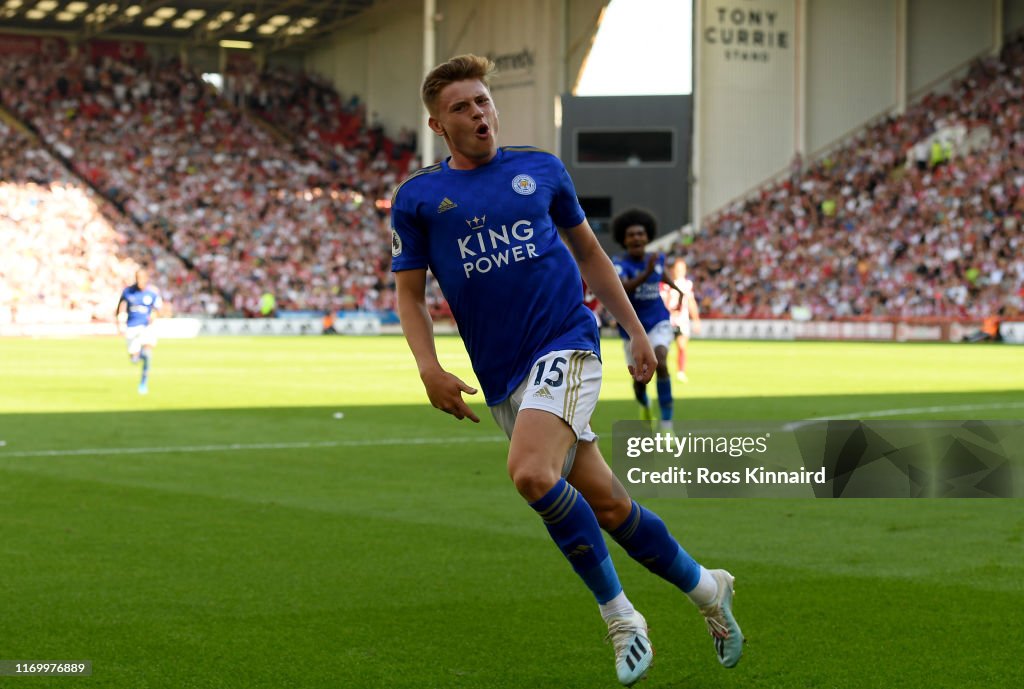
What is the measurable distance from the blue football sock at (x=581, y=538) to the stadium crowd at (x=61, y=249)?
155 feet

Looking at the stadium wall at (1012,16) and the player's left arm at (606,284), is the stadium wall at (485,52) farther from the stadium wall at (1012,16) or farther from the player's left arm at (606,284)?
the player's left arm at (606,284)

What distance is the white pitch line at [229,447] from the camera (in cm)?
1465

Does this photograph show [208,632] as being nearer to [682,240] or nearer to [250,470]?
[250,470]

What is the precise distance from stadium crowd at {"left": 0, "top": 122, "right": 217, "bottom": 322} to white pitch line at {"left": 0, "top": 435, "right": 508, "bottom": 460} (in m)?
37.0

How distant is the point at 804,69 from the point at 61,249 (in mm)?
29406

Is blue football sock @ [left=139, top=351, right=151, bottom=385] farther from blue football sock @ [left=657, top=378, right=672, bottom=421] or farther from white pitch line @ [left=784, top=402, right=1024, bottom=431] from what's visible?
white pitch line @ [left=784, top=402, right=1024, bottom=431]

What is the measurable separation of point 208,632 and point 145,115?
59.1 m

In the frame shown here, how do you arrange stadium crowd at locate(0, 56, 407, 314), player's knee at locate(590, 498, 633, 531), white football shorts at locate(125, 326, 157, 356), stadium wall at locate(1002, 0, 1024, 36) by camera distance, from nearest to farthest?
1. player's knee at locate(590, 498, 633, 531)
2. white football shorts at locate(125, 326, 157, 356)
3. stadium wall at locate(1002, 0, 1024, 36)
4. stadium crowd at locate(0, 56, 407, 314)

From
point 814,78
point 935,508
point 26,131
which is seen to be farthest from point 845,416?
point 26,131

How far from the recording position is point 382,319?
55750 millimetres

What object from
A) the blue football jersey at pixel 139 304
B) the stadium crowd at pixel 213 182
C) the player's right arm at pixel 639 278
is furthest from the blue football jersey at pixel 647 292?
the stadium crowd at pixel 213 182

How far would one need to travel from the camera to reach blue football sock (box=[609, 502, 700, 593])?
5.77 meters

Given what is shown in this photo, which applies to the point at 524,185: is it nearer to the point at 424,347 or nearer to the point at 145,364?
the point at 424,347

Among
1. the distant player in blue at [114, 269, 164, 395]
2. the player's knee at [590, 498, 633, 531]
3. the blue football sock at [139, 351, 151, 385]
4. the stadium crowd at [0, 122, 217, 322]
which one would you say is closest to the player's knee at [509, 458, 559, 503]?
the player's knee at [590, 498, 633, 531]
